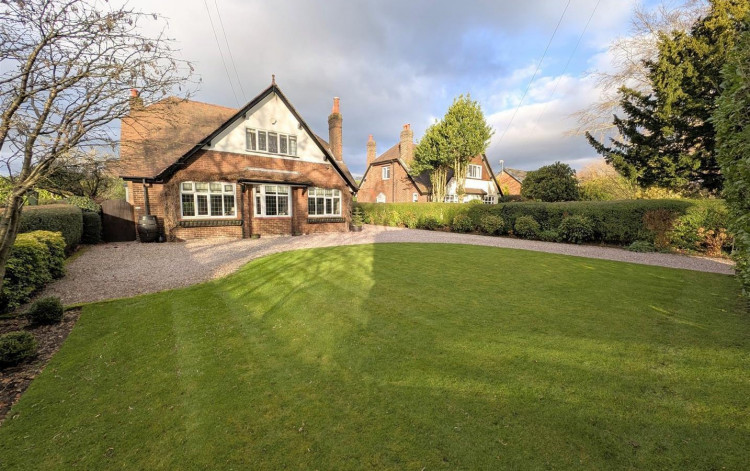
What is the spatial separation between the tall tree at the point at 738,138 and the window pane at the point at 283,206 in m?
17.6

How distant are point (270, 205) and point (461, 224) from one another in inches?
490

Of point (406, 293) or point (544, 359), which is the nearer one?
point (544, 359)

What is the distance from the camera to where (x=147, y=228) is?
15.0 m

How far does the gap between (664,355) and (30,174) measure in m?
8.12

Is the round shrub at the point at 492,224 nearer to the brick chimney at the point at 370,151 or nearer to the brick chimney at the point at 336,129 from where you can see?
the brick chimney at the point at 336,129

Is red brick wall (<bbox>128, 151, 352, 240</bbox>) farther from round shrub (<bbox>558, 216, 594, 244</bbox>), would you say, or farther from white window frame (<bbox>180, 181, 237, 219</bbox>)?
round shrub (<bbox>558, 216, 594, 244</bbox>)

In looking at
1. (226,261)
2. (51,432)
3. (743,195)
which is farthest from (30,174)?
(743,195)

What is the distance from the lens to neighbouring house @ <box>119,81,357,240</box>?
15570 mm

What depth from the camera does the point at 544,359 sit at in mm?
3814

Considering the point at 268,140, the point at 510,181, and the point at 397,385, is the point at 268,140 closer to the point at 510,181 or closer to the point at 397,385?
the point at 397,385

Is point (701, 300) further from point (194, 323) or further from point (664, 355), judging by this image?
point (194, 323)

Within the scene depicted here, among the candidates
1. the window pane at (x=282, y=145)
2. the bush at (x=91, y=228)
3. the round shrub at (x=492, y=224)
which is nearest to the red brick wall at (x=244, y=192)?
the window pane at (x=282, y=145)

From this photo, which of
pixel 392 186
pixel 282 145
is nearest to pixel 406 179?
pixel 392 186

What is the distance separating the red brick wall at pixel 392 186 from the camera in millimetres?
33759
